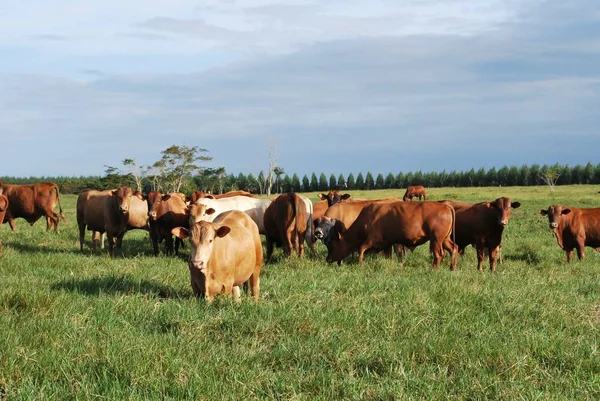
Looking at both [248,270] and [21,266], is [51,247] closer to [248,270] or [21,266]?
[21,266]

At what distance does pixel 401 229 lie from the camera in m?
13.6

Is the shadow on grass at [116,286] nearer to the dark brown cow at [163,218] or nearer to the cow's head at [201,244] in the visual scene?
the cow's head at [201,244]

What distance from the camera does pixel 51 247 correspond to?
16.0 metres

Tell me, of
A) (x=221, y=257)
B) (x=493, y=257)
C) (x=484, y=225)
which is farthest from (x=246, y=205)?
(x=221, y=257)

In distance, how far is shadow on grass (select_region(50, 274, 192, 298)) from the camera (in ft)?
27.5

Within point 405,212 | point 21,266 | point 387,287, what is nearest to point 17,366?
point 387,287

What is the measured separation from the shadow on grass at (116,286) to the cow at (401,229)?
547 centimetres

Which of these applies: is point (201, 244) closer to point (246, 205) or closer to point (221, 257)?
point (221, 257)

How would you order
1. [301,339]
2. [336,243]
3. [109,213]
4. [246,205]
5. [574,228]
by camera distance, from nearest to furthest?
[301,339], [336,243], [109,213], [574,228], [246,205]

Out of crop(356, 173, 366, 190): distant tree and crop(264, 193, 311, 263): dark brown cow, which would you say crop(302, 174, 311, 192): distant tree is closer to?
crop(356, 173, 366, 190): distant tree

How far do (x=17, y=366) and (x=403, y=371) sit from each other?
10.0 feet

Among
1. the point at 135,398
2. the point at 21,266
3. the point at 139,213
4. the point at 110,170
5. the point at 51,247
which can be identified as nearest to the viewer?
the point at 135,398

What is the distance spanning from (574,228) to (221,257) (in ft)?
39.2

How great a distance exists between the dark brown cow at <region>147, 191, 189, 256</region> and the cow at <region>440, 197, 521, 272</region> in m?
6.59
